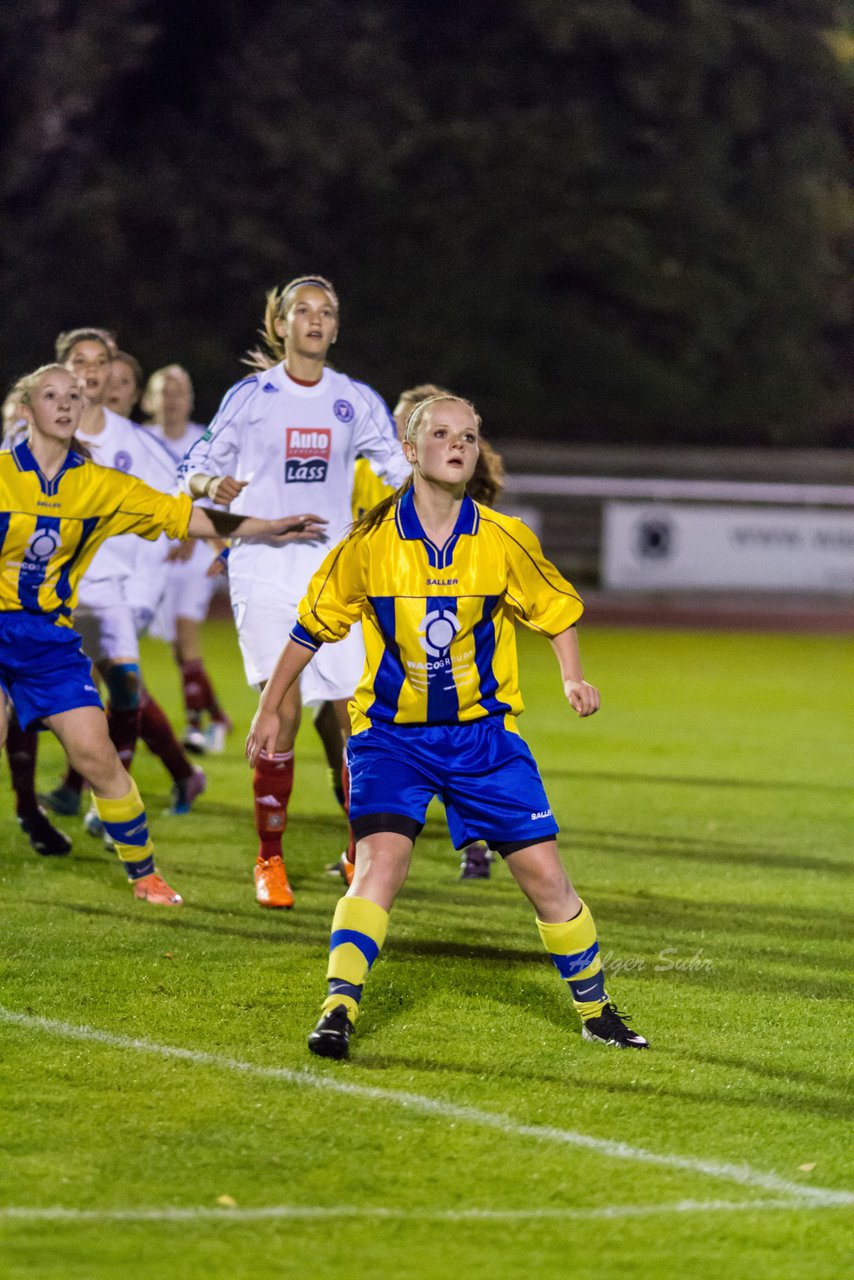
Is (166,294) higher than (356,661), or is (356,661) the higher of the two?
(166,294)

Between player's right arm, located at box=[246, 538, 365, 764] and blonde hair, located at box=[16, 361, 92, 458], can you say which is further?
blonde hair, located at box=[16, 361, 92, 458]

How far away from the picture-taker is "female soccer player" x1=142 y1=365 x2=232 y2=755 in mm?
10438

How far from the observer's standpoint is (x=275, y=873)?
672 centimetres

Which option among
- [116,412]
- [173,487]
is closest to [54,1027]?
[173,487]

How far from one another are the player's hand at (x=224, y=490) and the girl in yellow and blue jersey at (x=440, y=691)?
1255 mm

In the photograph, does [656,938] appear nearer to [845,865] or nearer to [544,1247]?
[845,865]

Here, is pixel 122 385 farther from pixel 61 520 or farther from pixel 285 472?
pixel 61 520

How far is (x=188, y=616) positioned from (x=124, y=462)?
9.38 ft

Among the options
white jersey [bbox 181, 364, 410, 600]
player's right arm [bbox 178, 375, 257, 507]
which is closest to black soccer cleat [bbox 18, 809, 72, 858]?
white jersey [bbox 181, 364, 410, 600]

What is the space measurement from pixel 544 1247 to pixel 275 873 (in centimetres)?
328

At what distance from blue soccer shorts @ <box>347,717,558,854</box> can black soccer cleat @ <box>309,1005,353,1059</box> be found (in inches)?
20.2

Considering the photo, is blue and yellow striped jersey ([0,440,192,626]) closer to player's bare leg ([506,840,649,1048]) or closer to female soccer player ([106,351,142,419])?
player's bare leg ([506,840,649,1048])

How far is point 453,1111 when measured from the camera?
4.32 m

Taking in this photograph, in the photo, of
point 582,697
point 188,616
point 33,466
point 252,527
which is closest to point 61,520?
point 33,466
